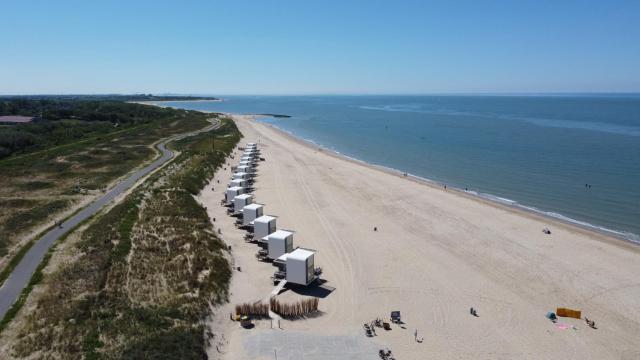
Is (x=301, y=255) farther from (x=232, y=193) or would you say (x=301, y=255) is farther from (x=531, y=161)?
(x=531, y=161)

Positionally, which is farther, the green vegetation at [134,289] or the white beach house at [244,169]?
the white beach house at [244,169]

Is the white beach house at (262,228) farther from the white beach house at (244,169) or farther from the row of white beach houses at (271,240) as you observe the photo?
the white beach house at (244,169)

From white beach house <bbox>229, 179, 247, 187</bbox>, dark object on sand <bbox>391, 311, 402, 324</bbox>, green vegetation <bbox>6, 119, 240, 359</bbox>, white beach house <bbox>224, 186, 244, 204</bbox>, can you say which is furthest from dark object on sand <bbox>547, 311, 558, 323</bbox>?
white beach house <bbox>229, 179, 247, 187</bbox>

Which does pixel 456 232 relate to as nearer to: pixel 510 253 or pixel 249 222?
pixel 510 253

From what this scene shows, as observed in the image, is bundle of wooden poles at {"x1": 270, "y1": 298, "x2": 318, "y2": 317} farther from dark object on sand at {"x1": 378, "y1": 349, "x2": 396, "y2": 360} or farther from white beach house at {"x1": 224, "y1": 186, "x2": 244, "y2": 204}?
white beach house at {"x1": 224, "y1": 186, "x2": 244, "y2": 204}

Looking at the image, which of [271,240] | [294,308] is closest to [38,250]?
[271,240]

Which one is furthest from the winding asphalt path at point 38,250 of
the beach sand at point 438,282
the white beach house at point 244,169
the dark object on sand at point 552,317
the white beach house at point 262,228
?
the dark object on sand at point 552,317
